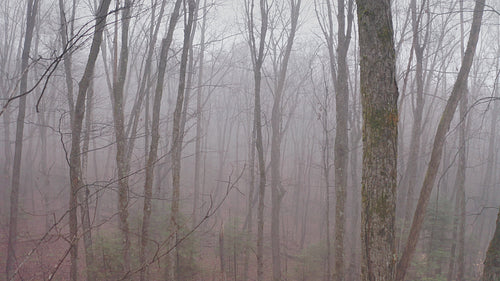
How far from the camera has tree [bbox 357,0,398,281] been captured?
273 cm

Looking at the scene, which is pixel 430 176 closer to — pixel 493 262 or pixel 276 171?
pixel 493 262

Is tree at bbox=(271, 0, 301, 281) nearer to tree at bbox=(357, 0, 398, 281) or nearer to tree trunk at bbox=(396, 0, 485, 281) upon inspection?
tree trunk at bbox=(396, 0, 485, 281)

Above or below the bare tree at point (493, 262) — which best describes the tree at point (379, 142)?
above

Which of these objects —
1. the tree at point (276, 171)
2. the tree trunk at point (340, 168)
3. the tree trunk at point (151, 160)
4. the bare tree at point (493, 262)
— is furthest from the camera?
the tree at point (276, 171)

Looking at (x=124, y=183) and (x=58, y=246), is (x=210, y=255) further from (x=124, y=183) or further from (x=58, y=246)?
(x=124, y=183)

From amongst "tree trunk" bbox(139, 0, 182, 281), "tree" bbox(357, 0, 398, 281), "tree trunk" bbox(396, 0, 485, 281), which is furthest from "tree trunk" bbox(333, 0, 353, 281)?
"tree" bbox(357, 0, 398, 281)

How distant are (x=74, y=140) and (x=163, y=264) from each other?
5350 mm

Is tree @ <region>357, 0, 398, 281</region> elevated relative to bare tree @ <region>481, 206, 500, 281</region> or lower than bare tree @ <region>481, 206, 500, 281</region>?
elevated

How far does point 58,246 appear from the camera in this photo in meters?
11.6

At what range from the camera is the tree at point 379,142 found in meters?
2.73

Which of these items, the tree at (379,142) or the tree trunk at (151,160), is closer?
the tree at (379,142)

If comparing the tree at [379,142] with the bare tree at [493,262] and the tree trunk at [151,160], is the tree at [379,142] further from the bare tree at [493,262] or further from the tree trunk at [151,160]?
the tree trunk at [151,160]

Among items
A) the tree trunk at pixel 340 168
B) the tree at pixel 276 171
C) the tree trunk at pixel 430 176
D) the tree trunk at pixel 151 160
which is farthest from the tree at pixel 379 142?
the tree at pixel 276 171

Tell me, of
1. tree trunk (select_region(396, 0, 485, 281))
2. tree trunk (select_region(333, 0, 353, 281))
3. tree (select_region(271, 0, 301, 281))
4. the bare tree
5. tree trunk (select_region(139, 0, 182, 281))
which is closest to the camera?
the bare tree
